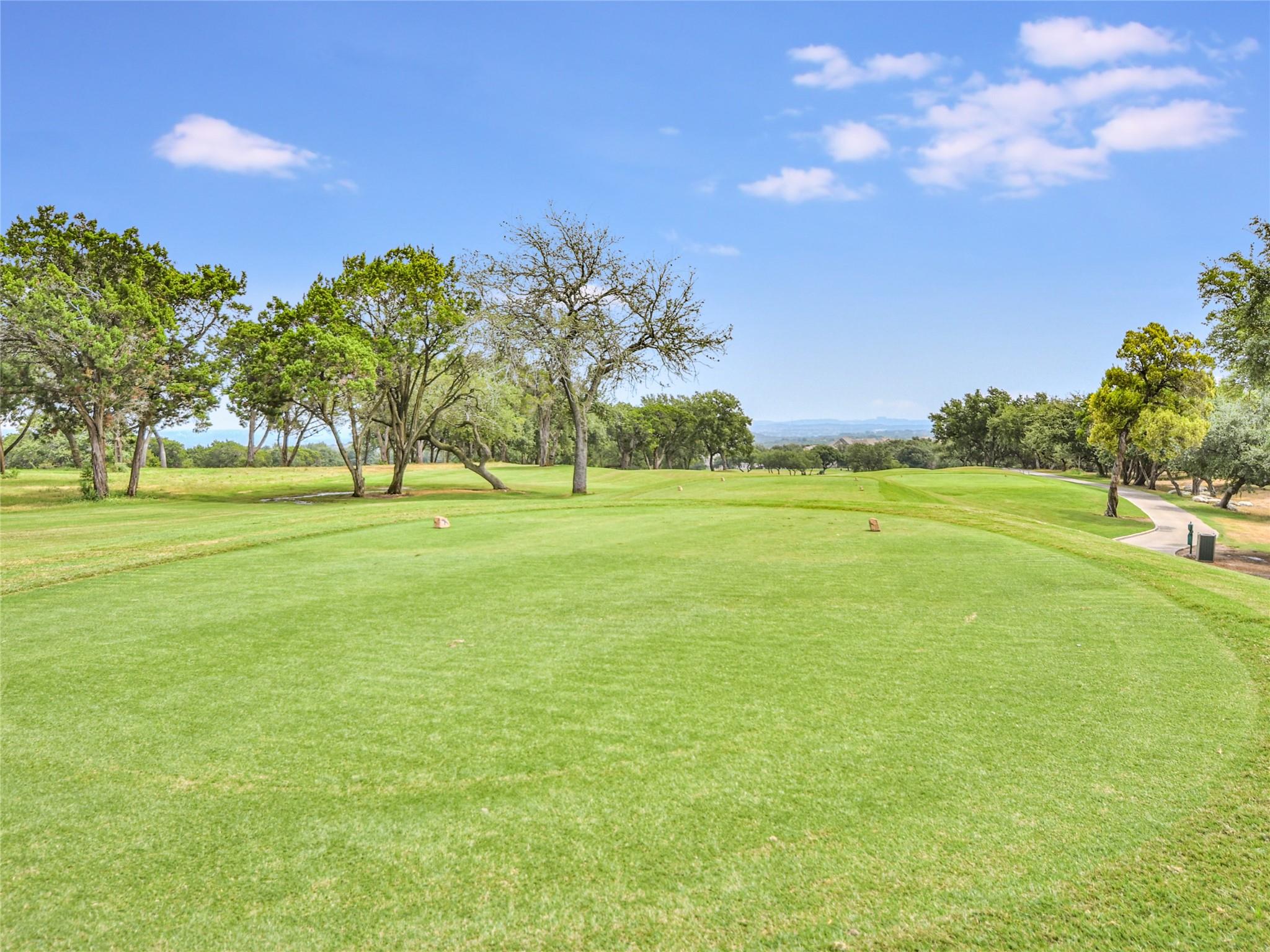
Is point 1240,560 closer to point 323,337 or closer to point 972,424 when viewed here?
point 323,337

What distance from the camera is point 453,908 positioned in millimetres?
2668

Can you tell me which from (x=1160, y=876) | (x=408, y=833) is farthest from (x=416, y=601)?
(x=1160, y=876)

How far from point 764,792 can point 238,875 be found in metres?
2.49

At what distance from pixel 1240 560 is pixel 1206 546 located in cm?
311

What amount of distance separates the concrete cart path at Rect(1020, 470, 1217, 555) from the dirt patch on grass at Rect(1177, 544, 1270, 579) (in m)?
0.73

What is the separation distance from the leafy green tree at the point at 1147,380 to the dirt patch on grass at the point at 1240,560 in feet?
23.9

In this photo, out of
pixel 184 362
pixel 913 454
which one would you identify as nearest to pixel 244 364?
pixel 184 362

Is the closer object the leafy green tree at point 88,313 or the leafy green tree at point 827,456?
the leafy green tree at point 88,313

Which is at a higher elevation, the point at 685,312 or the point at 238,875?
the point at 685,312

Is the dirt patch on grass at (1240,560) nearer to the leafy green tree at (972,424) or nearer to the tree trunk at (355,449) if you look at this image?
the tree trunk at (355,449)

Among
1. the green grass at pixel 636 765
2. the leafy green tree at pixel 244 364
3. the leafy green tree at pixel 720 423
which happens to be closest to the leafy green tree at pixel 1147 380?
the green grass at pixel 636 765

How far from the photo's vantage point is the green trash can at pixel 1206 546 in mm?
21141

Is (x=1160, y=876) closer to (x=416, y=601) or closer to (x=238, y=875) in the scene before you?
(x=238, y=875)

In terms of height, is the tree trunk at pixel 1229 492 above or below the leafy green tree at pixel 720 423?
below
